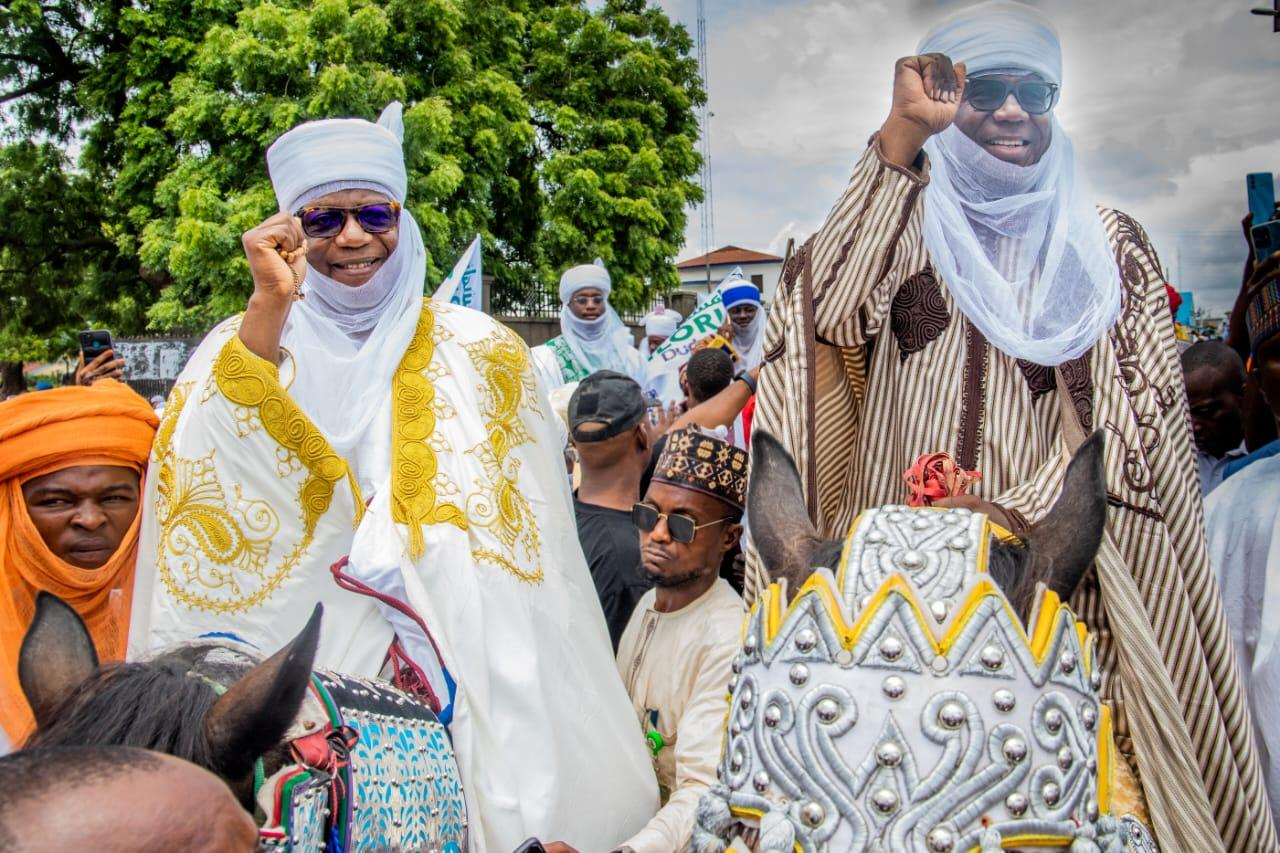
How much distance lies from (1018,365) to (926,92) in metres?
0.62

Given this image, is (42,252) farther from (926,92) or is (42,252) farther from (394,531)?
(926,92)

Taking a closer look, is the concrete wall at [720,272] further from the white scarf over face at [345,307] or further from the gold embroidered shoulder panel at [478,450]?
the gold embroidered shoulder panel at [478,450]

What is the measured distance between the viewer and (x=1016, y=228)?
235cm

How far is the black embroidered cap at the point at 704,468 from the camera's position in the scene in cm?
334

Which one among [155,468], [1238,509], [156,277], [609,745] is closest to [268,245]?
[155,468]

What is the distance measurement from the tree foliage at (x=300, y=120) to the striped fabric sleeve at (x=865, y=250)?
14.2 meters

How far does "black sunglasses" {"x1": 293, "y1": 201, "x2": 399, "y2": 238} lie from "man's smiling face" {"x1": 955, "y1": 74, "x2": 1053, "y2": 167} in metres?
1.57

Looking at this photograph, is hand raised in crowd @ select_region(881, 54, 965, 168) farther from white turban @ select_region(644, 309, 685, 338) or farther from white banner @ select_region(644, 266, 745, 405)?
white turban @ select_region(644, 309, 685, 338)

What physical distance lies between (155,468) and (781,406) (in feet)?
5.20

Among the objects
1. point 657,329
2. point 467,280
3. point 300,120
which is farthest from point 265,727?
point 300,120

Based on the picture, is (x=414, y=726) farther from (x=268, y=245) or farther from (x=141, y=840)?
(x=268, y=245)

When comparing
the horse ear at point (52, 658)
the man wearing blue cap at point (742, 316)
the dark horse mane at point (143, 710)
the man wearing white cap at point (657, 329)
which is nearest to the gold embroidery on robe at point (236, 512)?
the horse ear at point (52, 658)

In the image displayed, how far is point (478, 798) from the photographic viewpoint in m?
2.46

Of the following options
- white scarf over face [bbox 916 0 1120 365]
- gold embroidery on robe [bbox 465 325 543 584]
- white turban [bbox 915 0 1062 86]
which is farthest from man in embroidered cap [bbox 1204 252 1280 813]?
gold embroidery on robe [bbox 465 325 543 584]
